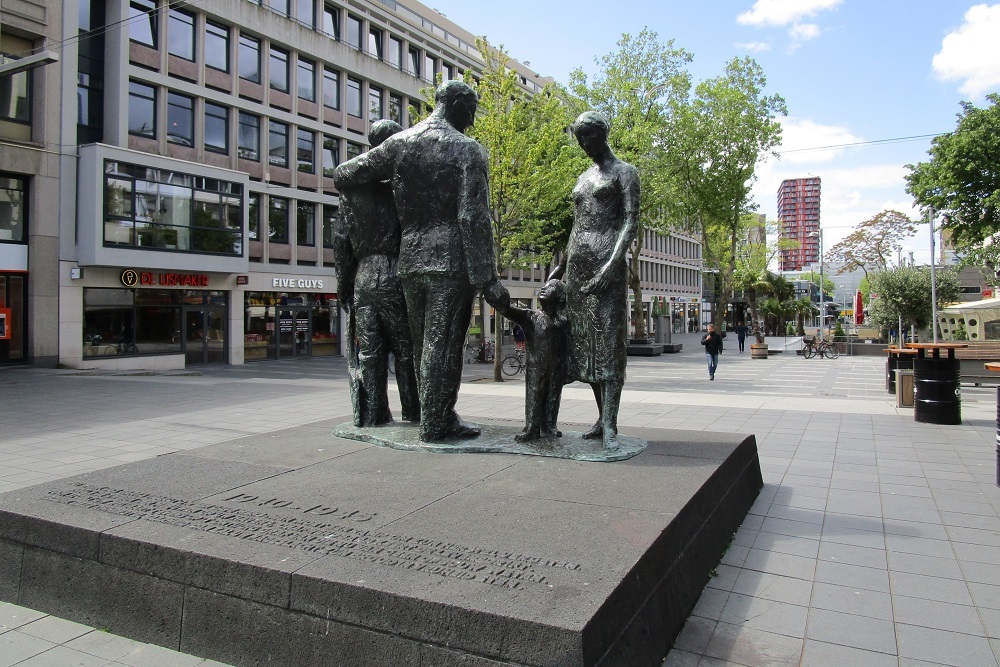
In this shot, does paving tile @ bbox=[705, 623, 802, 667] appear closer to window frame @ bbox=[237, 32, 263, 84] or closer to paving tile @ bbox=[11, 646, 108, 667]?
paving tile @ bbox=[11, 646, 108, 667]

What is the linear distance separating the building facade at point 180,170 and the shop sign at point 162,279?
0.16 ft

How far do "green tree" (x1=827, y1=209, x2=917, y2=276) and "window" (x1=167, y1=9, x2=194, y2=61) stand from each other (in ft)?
134

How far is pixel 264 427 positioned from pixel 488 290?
6.17 metres

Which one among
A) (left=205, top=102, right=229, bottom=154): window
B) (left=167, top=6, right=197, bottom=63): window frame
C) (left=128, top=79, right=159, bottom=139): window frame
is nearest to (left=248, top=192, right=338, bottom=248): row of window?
(left=205, top=102, right=229, bottom=154): window

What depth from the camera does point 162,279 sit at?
903 inches

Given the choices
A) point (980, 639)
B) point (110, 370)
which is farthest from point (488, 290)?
point (110, 370)

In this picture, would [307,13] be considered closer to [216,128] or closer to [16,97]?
[216,128]

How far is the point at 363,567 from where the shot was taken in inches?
116

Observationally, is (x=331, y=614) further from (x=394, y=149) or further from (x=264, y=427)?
(x=264, y=427)

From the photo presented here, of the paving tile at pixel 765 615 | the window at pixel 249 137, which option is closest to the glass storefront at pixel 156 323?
the window at pixel 249 137

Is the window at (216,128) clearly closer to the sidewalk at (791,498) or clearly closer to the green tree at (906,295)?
the sidewalk at (791,498)

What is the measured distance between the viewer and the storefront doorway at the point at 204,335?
24484mm

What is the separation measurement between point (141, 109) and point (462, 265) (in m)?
21.7

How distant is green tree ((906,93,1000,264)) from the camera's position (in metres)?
17.6
